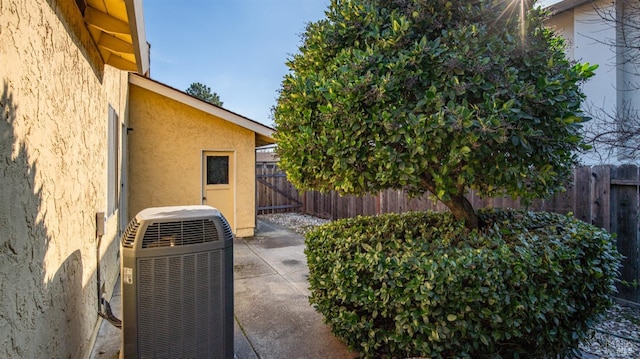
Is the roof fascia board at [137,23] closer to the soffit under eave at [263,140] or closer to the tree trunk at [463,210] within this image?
the tree trunk at [463,210]

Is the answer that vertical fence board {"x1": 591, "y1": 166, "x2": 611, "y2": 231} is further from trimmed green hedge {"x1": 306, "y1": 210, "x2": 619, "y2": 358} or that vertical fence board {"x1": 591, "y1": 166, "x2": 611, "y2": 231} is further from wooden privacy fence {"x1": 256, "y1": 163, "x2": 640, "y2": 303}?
trimmed green hedge {"x1": 306, "y1": 210, "x2": 619, "y2": 358}

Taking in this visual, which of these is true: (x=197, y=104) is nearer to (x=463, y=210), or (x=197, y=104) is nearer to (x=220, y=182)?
(x=220, y=182)

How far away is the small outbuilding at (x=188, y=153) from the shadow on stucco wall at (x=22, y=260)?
5.92 meters

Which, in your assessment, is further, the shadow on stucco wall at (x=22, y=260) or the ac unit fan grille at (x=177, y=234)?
the ac unit fan grille at (x=177, y=234)

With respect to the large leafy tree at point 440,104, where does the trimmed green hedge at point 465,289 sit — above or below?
below

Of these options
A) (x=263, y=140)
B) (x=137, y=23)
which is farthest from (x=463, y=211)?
(x=263, y=140)

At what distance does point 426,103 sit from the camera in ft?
8.69

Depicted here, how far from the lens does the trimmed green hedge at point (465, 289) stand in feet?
8.25

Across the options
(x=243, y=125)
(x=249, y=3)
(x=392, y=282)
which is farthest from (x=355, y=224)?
(x=249, y=3)

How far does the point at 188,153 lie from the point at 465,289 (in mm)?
7065

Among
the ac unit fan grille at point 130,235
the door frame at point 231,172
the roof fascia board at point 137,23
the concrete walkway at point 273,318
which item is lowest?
the concrete walkway at point 273,318

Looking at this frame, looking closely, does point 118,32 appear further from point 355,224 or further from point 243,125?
point 243,125

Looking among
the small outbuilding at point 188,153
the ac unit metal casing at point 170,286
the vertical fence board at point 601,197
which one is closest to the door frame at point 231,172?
the small outbuilding at point 188,153

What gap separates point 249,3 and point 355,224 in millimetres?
5913
